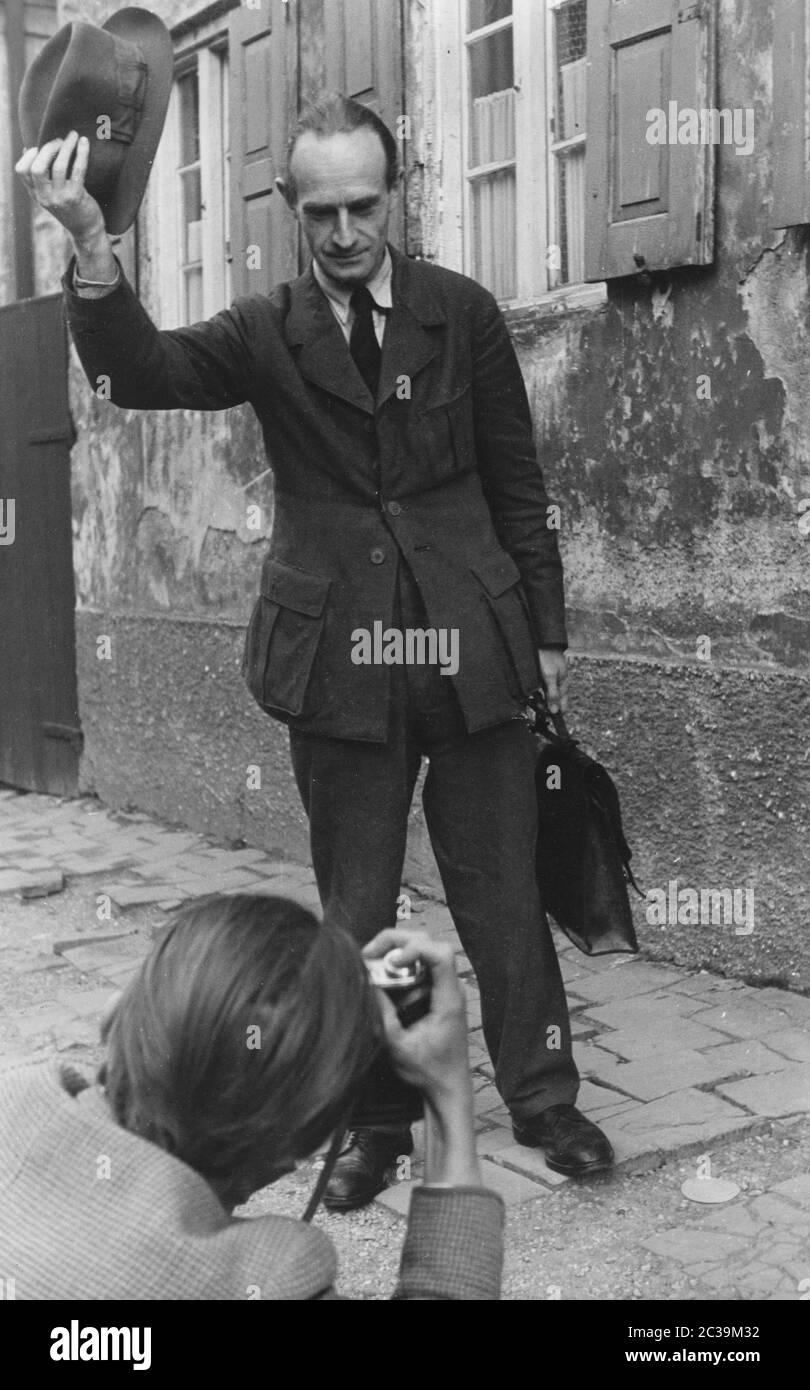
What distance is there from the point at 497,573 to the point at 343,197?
30.1 inches

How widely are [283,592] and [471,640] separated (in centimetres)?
38

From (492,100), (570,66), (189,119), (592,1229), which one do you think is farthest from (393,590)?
(189,119)

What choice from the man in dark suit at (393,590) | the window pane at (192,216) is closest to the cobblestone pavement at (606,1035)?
the man in dark suit at (393,590)

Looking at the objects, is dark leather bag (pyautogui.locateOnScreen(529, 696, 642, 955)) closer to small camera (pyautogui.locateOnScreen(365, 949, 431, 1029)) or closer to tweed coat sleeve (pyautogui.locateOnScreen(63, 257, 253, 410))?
tweed coat sleeve (pyautogui.locateOnScreen(63, 257, 253, 410))

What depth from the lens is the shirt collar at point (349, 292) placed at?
320cm

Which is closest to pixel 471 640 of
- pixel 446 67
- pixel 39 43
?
pixel 446 67

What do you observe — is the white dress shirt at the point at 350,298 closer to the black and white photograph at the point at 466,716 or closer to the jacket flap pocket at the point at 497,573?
the black and white photograph at the point at 466,716

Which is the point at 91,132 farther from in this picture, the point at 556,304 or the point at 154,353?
the point at 556,304

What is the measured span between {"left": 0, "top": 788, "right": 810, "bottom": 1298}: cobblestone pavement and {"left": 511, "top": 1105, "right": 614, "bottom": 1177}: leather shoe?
3cm

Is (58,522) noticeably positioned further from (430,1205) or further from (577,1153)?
(430,1205)

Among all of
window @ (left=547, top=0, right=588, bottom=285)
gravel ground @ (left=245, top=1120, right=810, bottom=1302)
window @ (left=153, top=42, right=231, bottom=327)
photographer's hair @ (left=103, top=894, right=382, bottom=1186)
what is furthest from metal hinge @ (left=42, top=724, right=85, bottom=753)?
photographer's hair @ (left=103, top=894, right=382, bottom=1186)

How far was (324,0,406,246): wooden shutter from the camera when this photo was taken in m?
5.38

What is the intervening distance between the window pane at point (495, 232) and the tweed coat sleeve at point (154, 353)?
2.25 meters

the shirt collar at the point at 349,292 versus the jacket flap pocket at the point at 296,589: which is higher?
the shirt collar at the point at 349,292
